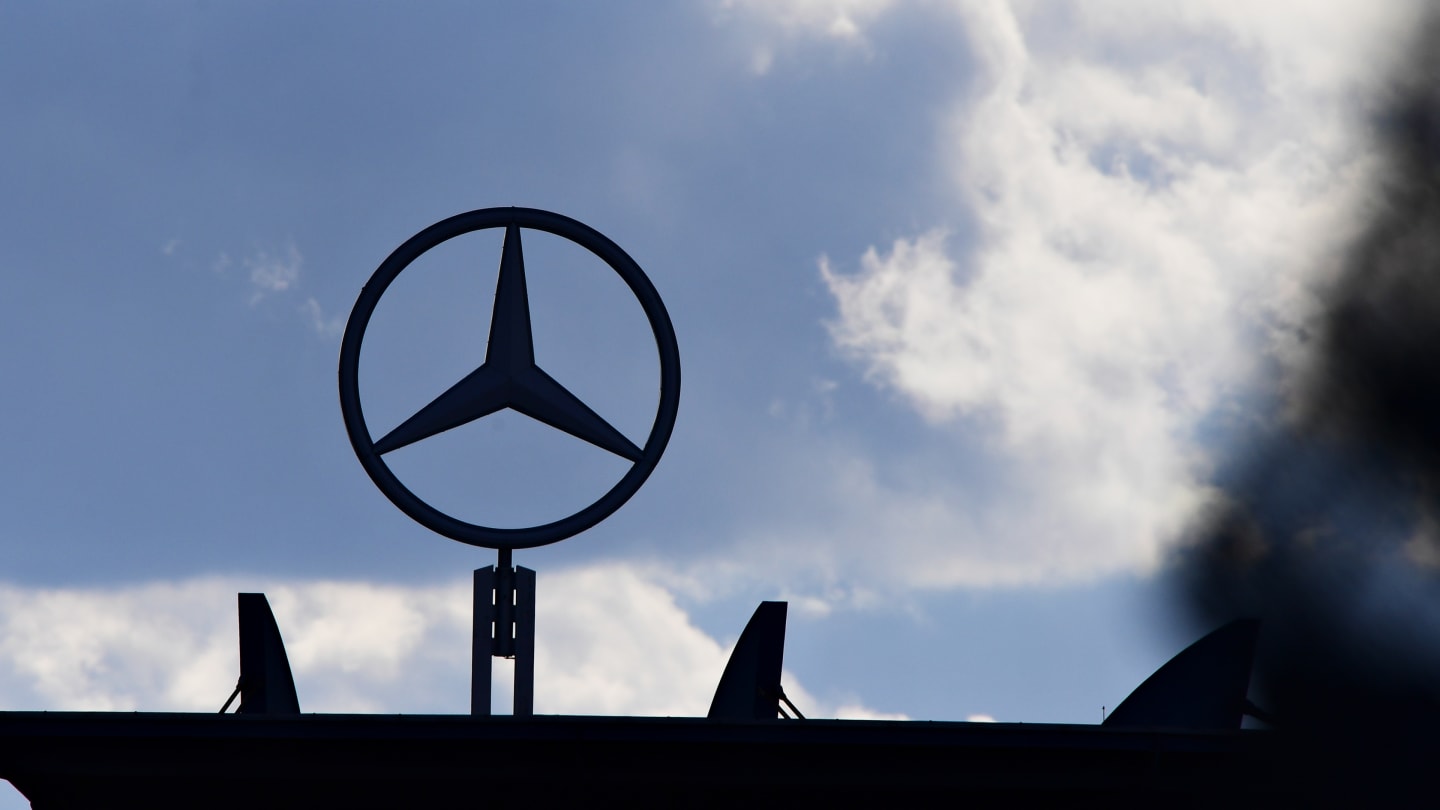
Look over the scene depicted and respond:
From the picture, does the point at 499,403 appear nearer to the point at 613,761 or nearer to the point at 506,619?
the point at 506,619

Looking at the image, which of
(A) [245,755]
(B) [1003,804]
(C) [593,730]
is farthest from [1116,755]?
(A) [245,755]

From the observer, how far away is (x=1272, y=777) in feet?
65.3

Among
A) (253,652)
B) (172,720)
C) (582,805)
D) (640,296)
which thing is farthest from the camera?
(640,296)

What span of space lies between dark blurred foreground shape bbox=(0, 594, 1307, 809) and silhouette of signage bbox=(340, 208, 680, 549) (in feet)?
10.8

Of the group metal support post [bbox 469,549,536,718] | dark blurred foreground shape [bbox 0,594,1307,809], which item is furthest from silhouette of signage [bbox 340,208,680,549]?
dark blurred foreground shape [bbox 0,594,1307,809]

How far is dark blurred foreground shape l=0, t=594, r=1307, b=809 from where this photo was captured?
18.4 metres

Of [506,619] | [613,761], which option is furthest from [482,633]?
[613,761]

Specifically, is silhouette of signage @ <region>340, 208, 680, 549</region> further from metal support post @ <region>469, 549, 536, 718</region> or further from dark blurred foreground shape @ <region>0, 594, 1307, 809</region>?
dark blurred foreground shape @ <region>0, 594, 1307, 809</region>

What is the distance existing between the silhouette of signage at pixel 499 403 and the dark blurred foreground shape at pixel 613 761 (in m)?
3.28

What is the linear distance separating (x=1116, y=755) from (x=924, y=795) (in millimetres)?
2353

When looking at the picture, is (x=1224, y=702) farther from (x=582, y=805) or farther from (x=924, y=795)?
(x=582, y=805)

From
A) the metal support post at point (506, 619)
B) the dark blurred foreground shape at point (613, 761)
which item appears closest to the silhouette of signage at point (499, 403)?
the metal support post at point (506, 619)

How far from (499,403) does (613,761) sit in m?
5.22

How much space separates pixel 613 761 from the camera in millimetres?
19172
